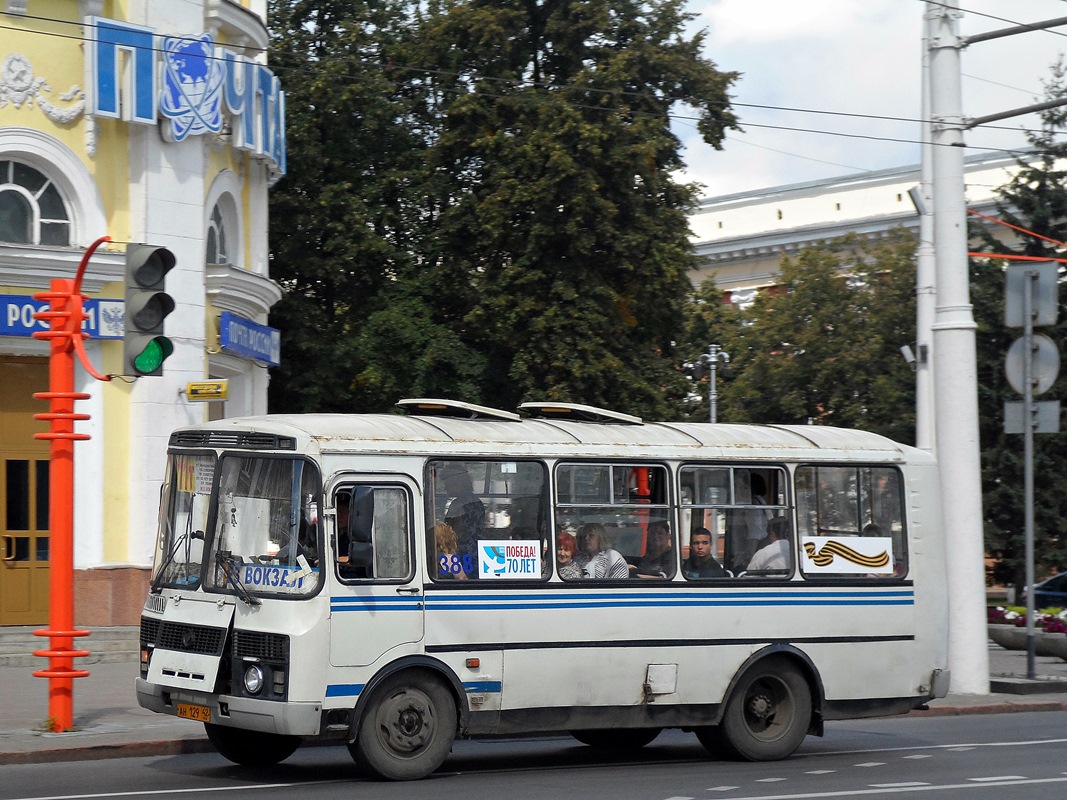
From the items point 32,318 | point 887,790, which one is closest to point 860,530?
point 887,790

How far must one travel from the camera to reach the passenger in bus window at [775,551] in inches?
496

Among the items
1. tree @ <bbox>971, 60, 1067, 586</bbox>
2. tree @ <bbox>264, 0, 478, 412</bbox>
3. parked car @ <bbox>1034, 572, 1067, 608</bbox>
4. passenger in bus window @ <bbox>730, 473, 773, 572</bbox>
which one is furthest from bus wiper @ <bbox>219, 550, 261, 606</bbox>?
tree @ <bbox>971, 60, 1067, 586</bbox>

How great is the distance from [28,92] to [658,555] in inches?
503

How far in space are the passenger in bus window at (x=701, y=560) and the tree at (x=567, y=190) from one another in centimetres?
1665

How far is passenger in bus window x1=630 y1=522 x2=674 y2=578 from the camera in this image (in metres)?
12.1

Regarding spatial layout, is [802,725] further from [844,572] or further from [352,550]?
[352,550]

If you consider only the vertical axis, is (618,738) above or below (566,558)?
below

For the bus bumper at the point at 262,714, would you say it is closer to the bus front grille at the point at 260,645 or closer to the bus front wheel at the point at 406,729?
the bus front grille at the point at 260,645

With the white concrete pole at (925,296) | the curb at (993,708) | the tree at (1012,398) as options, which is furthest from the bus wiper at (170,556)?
the tree at (1012,398)

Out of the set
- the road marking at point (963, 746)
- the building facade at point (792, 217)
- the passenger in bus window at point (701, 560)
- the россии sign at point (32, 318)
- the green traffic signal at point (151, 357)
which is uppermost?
the building facade at point (792, 217)

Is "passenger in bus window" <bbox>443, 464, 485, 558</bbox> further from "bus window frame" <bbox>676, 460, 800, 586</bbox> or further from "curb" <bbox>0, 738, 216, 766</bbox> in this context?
"curb" <bbox>0, 738, 216, 766</bbox>

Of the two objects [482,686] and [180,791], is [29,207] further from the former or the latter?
[180,791]

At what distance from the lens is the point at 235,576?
10766 millimetres

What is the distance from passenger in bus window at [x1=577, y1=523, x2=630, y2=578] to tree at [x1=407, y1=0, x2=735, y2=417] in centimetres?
1706
